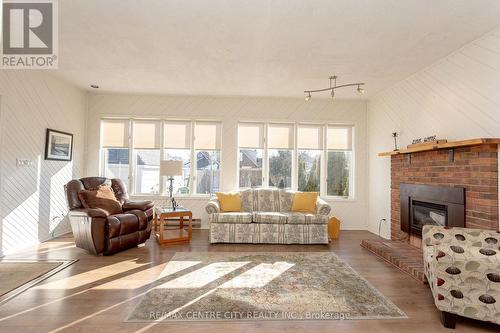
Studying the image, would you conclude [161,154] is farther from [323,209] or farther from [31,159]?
[323,209]

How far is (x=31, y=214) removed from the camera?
175 inches

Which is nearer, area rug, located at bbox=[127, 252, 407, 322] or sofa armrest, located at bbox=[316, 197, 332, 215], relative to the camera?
area rug, located at bbox=[127, 252, 407, 322]

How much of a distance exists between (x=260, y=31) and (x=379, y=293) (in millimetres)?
3170

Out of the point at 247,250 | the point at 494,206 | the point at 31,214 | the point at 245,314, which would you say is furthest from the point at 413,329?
the point at 31,214

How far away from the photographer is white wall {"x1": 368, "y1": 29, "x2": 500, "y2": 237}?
10.5 feet

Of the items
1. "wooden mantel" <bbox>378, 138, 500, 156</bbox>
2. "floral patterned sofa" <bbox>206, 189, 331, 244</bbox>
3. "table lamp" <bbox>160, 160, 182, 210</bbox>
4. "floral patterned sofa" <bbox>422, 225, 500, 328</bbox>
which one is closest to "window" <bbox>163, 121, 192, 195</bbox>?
"table lamp" <bbox>160, 160, 182, 210</bbox>

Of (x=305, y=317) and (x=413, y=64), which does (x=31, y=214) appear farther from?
(x=413, y=64)

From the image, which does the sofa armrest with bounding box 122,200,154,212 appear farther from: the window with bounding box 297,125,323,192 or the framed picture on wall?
the window with bounding box 297,125,323,192

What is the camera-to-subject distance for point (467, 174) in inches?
132

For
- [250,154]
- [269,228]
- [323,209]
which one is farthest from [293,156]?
[269,228]

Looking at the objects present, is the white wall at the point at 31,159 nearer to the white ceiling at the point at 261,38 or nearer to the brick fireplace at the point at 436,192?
the white ceiling at the point at 261,38

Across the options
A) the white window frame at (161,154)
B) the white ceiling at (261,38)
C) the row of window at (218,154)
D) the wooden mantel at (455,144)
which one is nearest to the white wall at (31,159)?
the white ceiling at (261,38)

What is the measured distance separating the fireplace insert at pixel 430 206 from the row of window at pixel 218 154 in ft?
5.68

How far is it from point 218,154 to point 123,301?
3.84m
